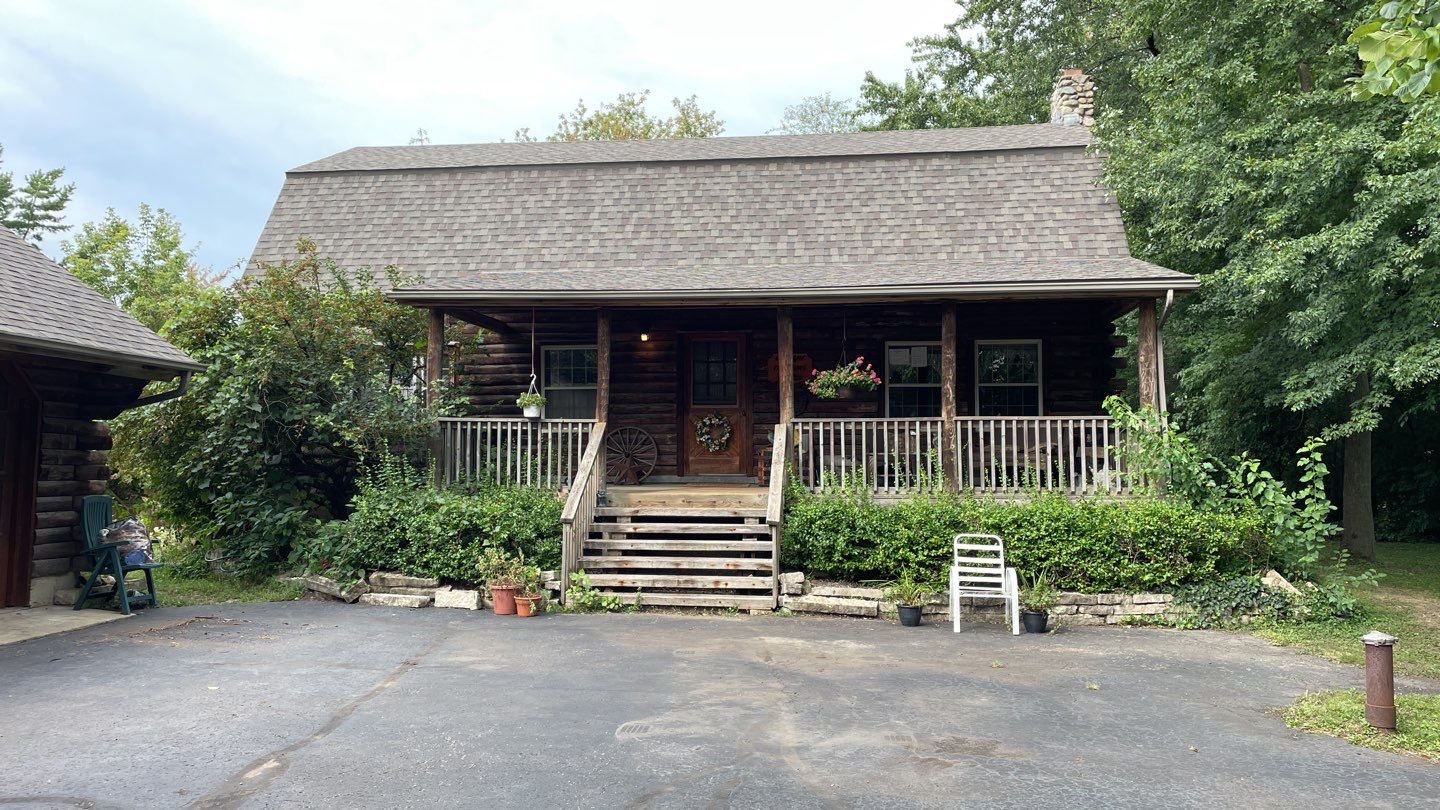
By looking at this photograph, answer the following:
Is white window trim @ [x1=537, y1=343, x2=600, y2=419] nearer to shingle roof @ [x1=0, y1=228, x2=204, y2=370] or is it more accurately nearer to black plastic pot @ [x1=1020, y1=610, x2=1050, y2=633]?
shingle roof @ [x1=0, y1=228, x2=204, y2=370]

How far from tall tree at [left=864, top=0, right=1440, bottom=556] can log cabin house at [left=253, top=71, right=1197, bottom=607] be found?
4.32 ft

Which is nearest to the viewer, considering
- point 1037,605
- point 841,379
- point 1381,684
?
point 1381,684

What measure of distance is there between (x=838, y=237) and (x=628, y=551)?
5.57 m

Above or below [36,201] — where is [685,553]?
below

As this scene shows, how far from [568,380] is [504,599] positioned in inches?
199

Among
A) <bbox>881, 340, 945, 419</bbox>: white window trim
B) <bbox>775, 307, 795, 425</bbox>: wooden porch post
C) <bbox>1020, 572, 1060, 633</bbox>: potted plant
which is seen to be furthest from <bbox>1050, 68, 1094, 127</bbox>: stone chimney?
<bbox>1020, 572, 1060, 633</bbox>: potted plant

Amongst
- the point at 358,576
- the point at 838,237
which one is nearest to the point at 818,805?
the point at 358,576

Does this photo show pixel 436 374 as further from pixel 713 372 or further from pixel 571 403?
pixel 713 372

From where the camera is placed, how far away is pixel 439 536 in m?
9.31

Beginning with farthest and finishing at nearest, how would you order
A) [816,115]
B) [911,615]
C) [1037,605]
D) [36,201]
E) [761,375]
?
[816,115], [36,201], [761,375], [911,615], [1037,605]

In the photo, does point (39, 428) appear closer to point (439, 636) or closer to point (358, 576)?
point (358, 576)

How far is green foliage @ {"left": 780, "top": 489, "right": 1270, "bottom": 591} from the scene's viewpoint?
862 cm

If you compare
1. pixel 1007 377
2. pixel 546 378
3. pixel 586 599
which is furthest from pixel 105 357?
pixel 1007 377

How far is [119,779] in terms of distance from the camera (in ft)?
14.0
